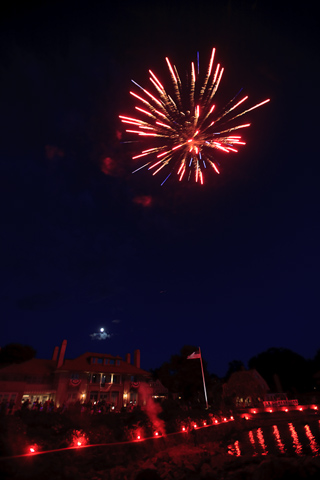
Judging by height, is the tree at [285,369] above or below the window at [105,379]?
above

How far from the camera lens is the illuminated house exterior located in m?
34.3

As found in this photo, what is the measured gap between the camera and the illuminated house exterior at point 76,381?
3426cm

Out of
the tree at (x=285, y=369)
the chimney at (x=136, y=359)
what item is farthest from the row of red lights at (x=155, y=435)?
the tree at (x=285, y=369)

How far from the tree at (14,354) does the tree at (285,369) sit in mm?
53270

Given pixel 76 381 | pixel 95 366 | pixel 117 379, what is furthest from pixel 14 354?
pixel 117 379

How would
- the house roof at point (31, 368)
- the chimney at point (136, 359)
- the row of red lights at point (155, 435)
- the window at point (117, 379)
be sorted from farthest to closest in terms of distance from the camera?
the chimney at point (136, 359) → the window at point (117, 379) → the house roof at point (31, 368) → the row of red lights at point (155, 435)

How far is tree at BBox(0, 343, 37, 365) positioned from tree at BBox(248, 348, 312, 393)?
175 feet

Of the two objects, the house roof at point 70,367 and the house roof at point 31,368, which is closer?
the house roof at point 31,368

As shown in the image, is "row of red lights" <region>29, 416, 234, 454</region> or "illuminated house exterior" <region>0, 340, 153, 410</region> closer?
"row of red lights" <region>29, 416, 234, 454</region>

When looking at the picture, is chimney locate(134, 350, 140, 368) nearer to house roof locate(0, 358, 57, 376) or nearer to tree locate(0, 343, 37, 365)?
house roof locate(0, 358, 57, 376)

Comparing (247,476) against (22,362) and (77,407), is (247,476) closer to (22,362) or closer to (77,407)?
(77,407)

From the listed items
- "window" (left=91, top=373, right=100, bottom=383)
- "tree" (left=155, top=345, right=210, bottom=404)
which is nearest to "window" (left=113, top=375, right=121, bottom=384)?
"window" (left=91, top=373, right=100, bottom=383)

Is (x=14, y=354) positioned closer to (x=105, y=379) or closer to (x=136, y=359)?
(x=105, y=379)

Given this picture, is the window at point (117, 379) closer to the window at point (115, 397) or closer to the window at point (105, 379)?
the window at point (105, 379)
